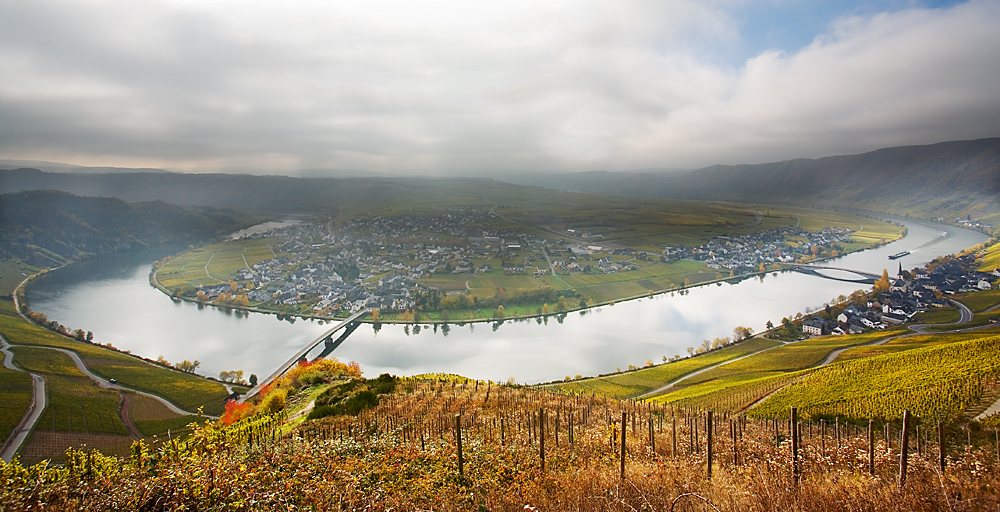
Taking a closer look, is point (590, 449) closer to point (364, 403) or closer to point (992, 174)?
point (364, 403)

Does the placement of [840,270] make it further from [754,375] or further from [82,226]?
[82,226]

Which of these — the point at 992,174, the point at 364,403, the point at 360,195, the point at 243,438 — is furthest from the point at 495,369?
the point at 992,174

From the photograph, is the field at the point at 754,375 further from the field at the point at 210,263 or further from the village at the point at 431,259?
the field at the point at 210,263

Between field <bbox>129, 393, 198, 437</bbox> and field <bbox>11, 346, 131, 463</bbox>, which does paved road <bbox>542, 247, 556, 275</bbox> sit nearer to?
field <bbox>129, 393, 198, 437</bbox>

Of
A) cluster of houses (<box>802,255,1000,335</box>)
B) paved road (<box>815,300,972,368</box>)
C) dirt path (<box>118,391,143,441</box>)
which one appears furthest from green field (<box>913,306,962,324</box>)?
dirt path (<box>118,391,143,441</box>)

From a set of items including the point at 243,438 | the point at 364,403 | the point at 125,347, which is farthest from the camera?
the point at 125,347
